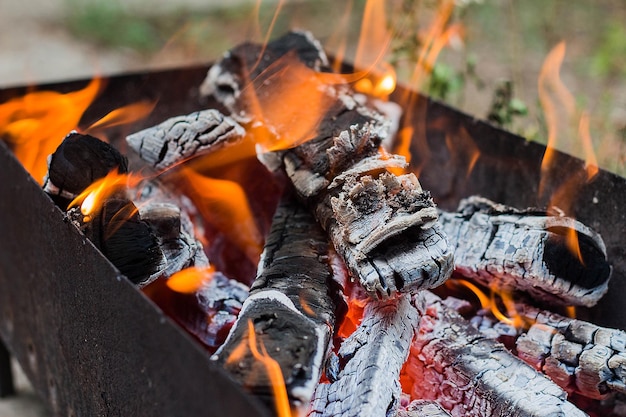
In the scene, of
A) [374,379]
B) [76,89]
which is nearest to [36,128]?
[76,89]

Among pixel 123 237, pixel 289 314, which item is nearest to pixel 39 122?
pixel 123 237

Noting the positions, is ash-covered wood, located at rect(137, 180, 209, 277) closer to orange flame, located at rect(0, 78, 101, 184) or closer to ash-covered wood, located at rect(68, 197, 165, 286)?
ash-covered wood, located at rect(68, 197, 165, 286)

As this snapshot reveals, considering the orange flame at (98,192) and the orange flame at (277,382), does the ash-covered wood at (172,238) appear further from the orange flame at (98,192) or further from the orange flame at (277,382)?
the orange flame at (277,382)

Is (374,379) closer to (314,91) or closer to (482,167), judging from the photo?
(314,91)

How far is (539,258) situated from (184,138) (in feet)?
2.97

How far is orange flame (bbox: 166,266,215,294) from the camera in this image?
1558 mm

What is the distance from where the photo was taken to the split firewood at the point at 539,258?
1.51 m

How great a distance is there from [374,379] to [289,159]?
0.66 m

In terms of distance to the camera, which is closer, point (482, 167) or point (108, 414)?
point (108, 414)

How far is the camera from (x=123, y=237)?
1.33 metres

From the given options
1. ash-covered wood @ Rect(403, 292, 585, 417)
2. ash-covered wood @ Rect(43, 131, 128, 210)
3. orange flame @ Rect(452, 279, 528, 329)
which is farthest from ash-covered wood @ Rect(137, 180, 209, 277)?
orange flame @ Rect(452, 279, 528, 329)

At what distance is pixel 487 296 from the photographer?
5.53ft

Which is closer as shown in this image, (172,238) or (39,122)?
(172,238)

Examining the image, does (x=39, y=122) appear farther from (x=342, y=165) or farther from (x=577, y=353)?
(x=577, y=353)
